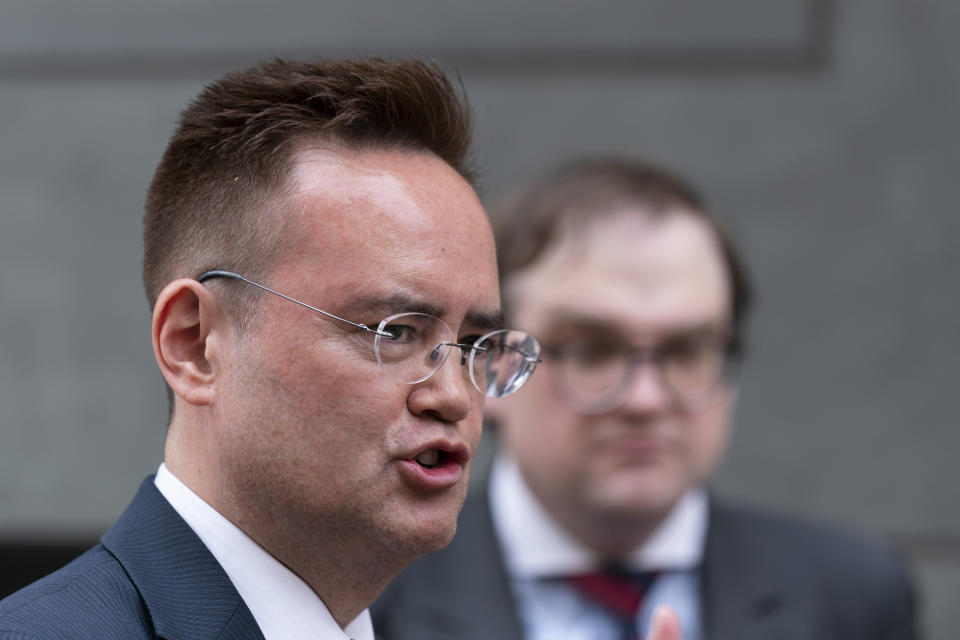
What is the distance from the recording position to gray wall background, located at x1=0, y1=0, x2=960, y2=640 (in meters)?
5.10

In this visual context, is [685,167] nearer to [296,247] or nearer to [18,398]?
[18,398]

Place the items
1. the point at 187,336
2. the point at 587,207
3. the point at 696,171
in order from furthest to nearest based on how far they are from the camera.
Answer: the point at 696,171, the point at 587,207, the point at 187,336

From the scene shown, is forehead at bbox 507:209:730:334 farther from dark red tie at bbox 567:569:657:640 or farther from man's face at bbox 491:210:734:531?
dark red tie at bbox 567:569:657:640

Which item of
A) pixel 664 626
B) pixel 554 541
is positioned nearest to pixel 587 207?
pixel 554 541

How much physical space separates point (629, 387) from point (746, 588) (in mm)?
726

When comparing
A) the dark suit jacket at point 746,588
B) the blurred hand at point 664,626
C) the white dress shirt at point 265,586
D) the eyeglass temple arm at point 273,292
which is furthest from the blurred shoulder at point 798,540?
the eyeglass temple arm at point 273,292

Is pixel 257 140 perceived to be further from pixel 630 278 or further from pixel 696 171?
pixel 696 171

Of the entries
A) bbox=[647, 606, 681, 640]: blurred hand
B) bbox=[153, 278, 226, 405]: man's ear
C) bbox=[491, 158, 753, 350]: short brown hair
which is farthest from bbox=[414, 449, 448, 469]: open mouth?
bbox=[491, 158, 753, 350]: short brown hair

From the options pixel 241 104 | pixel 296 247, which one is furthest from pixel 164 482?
pixel 241 104

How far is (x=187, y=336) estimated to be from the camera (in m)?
1.78

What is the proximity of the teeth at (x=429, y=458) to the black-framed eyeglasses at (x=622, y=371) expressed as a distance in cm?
174

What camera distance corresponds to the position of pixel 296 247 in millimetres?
1693

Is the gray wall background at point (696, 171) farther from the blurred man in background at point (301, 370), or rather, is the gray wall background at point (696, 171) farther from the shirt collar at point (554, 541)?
the blurred man in background at point (301, 370)

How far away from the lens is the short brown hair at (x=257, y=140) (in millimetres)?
1756
